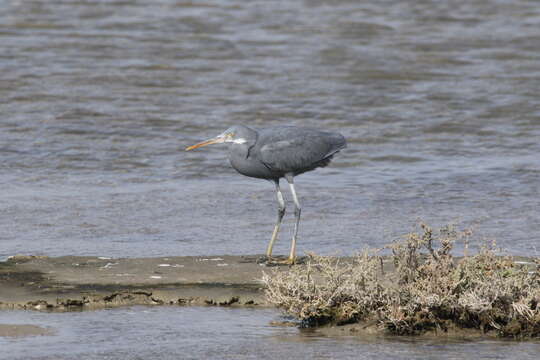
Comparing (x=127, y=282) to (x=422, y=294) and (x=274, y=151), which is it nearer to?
(x=274, y=151)

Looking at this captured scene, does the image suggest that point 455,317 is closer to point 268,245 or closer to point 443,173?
point 268,245

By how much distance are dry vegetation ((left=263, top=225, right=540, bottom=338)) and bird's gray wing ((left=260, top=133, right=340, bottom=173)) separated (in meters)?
1.97

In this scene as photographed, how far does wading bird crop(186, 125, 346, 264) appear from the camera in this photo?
29.8ft

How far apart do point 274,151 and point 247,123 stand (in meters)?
7.20

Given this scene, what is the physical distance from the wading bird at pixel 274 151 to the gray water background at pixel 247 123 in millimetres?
795

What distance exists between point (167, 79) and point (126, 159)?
4723mm

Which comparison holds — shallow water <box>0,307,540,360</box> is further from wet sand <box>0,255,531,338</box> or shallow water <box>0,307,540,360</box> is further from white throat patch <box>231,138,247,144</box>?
white throat patch <box>231,138,247,144</box>

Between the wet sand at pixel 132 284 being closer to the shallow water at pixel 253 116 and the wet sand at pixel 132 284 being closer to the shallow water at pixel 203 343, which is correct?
the shallow water at pixel 203 343

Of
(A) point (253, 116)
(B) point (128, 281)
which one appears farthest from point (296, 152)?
(A) point (253, 116)

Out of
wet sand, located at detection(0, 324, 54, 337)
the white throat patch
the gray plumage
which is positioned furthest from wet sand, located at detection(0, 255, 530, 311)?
the white throat patch

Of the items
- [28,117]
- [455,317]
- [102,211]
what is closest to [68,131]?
[28,117]

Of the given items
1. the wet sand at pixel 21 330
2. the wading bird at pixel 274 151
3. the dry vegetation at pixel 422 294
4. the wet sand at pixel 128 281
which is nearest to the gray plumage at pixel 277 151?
the wading bird at pixel 274 151

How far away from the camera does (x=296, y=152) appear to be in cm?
921

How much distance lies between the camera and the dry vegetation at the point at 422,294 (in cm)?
690
